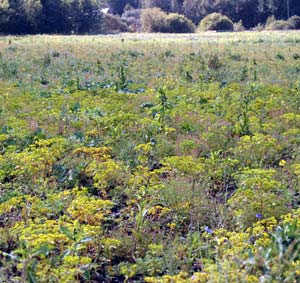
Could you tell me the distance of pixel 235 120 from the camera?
7941 millimetres

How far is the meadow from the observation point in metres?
3.67

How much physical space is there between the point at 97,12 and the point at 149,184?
1778 inches

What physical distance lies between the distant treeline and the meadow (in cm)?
3018

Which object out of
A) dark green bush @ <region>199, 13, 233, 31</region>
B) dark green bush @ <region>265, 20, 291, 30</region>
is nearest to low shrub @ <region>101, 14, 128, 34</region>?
dark green bush @ <region>199, 13, 233, 31</region>

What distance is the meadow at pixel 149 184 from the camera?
367 centimetres

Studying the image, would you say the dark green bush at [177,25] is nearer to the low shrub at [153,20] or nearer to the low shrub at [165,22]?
the low shrub at [165,22]

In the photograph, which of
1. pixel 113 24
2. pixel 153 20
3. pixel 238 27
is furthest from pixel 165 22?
pixel 238 27

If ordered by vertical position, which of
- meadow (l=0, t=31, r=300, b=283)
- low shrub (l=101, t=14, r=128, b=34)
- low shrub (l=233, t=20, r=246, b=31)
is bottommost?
meadow (l=0, t=31, r=300, b=283)

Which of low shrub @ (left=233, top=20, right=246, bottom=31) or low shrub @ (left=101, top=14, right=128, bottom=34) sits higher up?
low shrub @ (left=101, top=14, right=128, bottom=34)

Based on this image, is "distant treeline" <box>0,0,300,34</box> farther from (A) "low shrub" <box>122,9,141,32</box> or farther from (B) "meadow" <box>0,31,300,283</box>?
(B) "meadow" <box>0,31,300,283</box>

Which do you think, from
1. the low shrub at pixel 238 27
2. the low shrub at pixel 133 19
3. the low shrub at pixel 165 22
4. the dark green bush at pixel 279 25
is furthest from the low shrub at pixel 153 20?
the dark green bush at pixel 279 25

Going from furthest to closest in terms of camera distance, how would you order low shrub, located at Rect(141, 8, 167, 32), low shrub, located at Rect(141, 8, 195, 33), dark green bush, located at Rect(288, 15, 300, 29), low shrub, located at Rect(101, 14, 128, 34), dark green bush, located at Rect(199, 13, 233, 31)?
low shrub, located at Rect(141, 8, 167, 32), low shrub, located at Rect(101, 14, 128, 34), dark green bush, located at Rect(199, 13, 233, 31), low shrub, located at Rect(141, 8, 195, 33), dark green bush, located at Rect(288, 15, 300, 29)

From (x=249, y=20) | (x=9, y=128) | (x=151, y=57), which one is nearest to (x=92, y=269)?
(x=9, y=128)

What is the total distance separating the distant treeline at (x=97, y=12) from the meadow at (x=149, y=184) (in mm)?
30181
